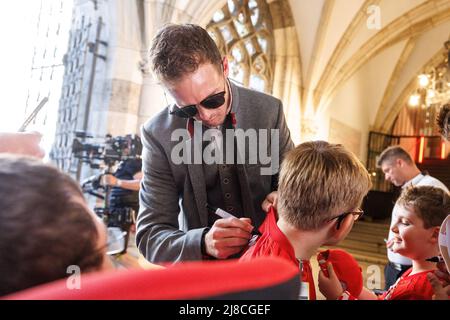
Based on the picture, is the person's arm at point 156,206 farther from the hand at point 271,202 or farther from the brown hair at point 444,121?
the brown hair at point 444,121

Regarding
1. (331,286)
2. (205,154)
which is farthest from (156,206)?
(331,286)

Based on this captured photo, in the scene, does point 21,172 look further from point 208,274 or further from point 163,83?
point 163,83

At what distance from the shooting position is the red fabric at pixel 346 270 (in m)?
1.28

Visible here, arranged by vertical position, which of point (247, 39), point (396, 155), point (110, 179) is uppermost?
point (247, 39)

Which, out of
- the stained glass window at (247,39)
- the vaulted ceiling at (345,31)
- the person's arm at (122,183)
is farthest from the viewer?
the vaulted ceiling at (345,31)

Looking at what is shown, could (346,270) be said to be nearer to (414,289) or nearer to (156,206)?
(414,289)

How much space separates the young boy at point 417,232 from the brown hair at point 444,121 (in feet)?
0.95

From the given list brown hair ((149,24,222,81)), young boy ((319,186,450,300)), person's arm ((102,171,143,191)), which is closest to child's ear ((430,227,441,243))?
young boy ((319,186,450,300))

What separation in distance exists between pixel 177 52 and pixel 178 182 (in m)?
0.52

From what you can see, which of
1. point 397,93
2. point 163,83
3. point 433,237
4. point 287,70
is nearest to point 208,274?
point 163,83

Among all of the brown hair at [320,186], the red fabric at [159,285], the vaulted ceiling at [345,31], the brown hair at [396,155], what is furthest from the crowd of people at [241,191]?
the vaulted ceiling at [345,31]

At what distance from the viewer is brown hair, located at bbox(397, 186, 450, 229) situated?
1668mm

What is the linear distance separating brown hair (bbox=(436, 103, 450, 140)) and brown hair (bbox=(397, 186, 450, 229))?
0.89 ft

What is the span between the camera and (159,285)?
39 cm
